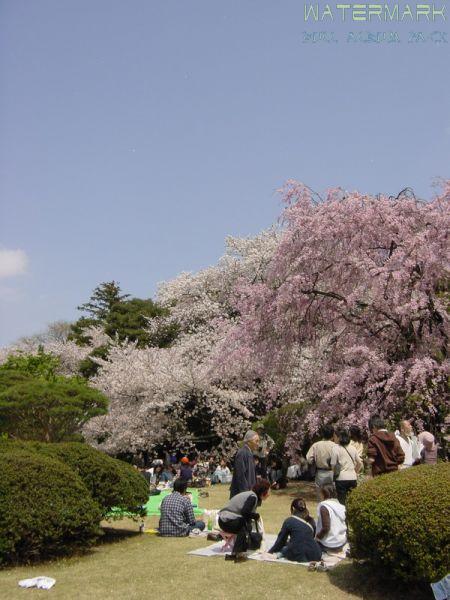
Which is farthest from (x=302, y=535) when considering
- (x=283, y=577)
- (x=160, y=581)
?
(x=160, y=581)

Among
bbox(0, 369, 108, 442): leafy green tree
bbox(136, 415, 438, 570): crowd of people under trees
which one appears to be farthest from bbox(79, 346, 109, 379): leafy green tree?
bbox(136, 415, 438, 570): crowd of people under trees

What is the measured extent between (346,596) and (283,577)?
0.81 metres

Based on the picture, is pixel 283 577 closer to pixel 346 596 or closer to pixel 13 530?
pixel 346 596

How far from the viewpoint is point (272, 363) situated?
15664 mm

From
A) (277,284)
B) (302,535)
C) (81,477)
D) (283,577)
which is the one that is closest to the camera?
(283,577)

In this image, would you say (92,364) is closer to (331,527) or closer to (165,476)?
(165,476)

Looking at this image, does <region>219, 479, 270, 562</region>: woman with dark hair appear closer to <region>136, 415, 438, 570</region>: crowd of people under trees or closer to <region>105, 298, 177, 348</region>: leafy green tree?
<region>136, 415, 438, 570</region>: crowd of people under trees

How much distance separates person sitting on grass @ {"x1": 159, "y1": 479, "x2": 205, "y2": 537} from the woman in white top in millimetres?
2222

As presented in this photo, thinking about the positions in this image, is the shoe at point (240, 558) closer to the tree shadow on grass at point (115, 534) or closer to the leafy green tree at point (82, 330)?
the tree shadow on grass at point (115, 534)

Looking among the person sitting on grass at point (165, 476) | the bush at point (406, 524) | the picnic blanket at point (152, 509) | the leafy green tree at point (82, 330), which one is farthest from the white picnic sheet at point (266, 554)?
the leafy green tree at point (82, 330)

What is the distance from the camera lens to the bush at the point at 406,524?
5680mm

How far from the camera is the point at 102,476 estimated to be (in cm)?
907

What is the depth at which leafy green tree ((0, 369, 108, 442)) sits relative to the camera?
768 inches

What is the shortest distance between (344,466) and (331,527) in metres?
1.46
